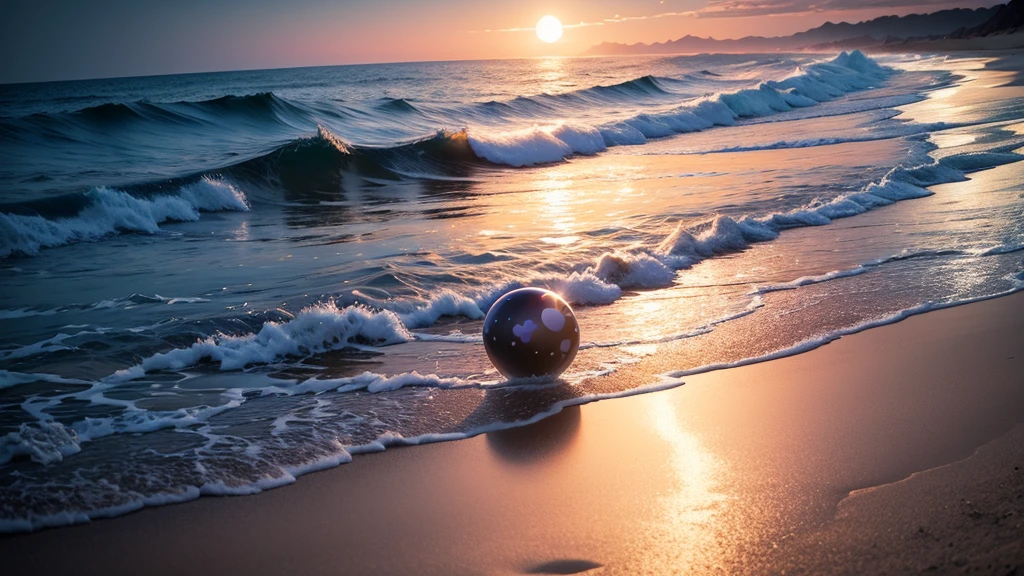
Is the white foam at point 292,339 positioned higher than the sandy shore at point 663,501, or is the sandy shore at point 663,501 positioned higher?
the white foam at point 292,339

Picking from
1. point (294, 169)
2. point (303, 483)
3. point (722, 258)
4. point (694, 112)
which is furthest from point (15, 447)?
point (694, 112)

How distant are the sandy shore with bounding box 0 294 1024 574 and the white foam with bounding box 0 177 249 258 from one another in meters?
10.3

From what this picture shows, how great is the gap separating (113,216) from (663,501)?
12929mm

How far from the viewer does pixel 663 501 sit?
4.12 meters

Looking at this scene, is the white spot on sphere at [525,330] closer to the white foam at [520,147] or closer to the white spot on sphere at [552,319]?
the white spot on sphere at [552,319]

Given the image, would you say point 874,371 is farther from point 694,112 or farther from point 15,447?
point 694,112

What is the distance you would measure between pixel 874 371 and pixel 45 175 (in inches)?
744

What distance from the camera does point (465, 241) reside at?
1132cm

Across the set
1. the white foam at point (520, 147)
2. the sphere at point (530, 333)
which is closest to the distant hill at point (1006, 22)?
the white foam at point (520, 147)

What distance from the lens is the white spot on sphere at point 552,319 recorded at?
5.80 metres

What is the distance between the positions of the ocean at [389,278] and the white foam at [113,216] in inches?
1.9

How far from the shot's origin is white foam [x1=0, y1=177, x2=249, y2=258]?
41.9ft

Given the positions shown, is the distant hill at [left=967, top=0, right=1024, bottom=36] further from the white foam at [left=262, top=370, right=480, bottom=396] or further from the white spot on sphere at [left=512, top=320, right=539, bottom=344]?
the white foam at [left=262, top=370, right=480, bottom=396]

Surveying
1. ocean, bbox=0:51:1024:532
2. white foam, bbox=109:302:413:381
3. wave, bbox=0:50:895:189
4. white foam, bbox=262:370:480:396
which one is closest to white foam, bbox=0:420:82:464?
ocean, bbox=0:51:1024:532
